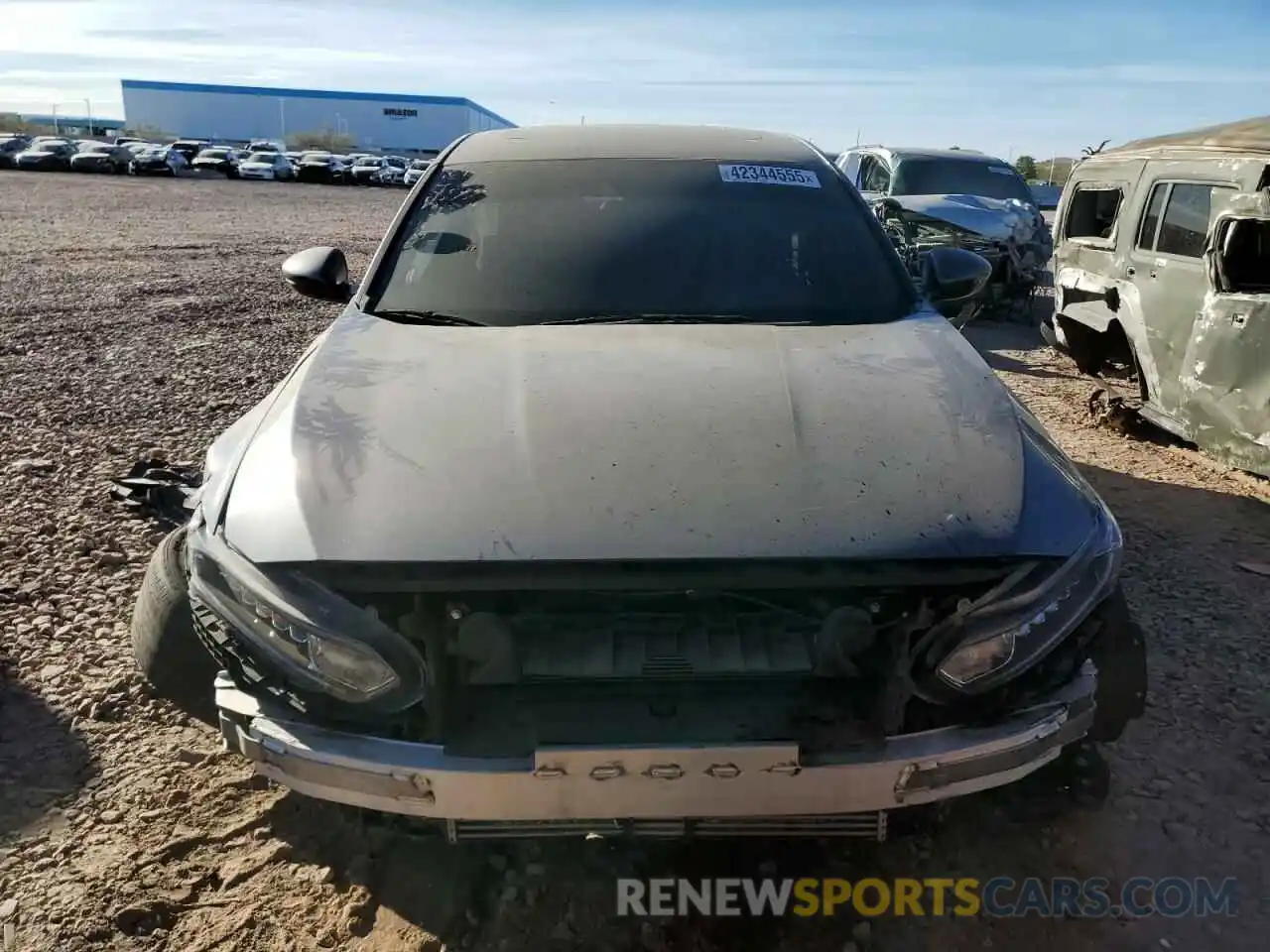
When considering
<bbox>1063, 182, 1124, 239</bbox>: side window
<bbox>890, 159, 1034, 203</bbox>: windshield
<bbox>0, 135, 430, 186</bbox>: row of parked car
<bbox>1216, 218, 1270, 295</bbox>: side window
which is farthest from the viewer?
<bbox>0, 135, 430, 186</bbox>: row of parked car

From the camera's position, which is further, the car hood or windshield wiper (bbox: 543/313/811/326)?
windshield wiper (bbox: 543/313/811/326)

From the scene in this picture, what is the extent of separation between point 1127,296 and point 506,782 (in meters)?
5.43

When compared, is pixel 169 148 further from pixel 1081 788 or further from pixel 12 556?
pixel 1081 788

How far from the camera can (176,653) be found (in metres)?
2.36

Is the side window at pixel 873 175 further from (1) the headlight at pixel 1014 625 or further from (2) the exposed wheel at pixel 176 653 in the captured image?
(2) the exposed wheel at pixel 176 653

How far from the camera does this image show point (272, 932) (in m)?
2.18

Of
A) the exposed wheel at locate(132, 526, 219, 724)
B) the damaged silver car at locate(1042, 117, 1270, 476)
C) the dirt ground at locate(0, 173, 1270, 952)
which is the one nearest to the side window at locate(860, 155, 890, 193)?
the damaged silver car at locate(1042, 117, 1270, 476)

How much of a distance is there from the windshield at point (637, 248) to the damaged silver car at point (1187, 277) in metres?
2.60

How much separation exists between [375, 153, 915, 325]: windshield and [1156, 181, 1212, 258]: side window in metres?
2.91

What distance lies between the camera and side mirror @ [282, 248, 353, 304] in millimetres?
3348

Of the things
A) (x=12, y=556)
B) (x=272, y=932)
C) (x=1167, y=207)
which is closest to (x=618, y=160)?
(x=272, y=932)

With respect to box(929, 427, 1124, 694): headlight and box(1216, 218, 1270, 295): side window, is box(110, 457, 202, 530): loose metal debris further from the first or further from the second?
box(1216, 218, 1270, 295): side window

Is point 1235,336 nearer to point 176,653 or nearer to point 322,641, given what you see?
point 322,641

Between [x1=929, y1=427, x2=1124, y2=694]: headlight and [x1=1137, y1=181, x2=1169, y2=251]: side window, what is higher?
[x1=1137, y1=181, x2=1169, y2=251]: side window
